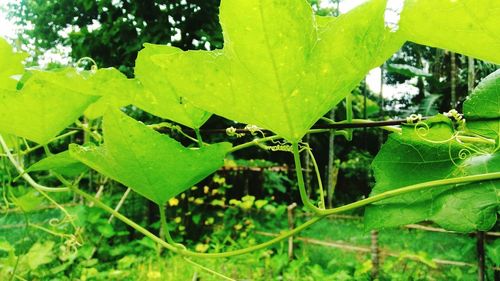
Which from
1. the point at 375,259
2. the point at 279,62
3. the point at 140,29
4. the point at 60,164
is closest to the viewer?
the point at 279,62

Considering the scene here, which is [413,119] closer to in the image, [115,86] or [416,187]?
[416,187]

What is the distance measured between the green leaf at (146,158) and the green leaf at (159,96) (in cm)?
3

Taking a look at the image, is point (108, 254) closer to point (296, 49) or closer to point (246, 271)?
point (246, 271)

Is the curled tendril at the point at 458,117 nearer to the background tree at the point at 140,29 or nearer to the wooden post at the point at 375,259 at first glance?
the wooden post at the point at 375,259

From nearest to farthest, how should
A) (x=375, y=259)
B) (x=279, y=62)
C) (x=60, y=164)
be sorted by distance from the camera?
1. (x=279, y=62)
2. (x=60, y=164)
3. (x=375, y=259)

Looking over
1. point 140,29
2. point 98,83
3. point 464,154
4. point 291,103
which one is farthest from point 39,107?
point 140,29

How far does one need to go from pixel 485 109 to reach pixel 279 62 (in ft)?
0.52

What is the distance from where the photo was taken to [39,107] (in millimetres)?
285

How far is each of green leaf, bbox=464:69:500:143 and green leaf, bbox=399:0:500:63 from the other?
0.21ft

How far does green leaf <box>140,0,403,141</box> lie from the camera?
0.18 meters

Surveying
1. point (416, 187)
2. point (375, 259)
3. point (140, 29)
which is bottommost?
point (375, 259)

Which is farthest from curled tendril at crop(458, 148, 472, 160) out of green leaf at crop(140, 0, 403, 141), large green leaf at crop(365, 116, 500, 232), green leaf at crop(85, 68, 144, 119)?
green leaf at crop(85, 68, 144, 119)

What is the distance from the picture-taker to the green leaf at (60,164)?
309mm

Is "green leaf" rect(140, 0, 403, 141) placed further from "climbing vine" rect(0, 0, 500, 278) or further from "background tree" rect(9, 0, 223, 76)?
"background tree" rect(9, 0, 223, 76)
